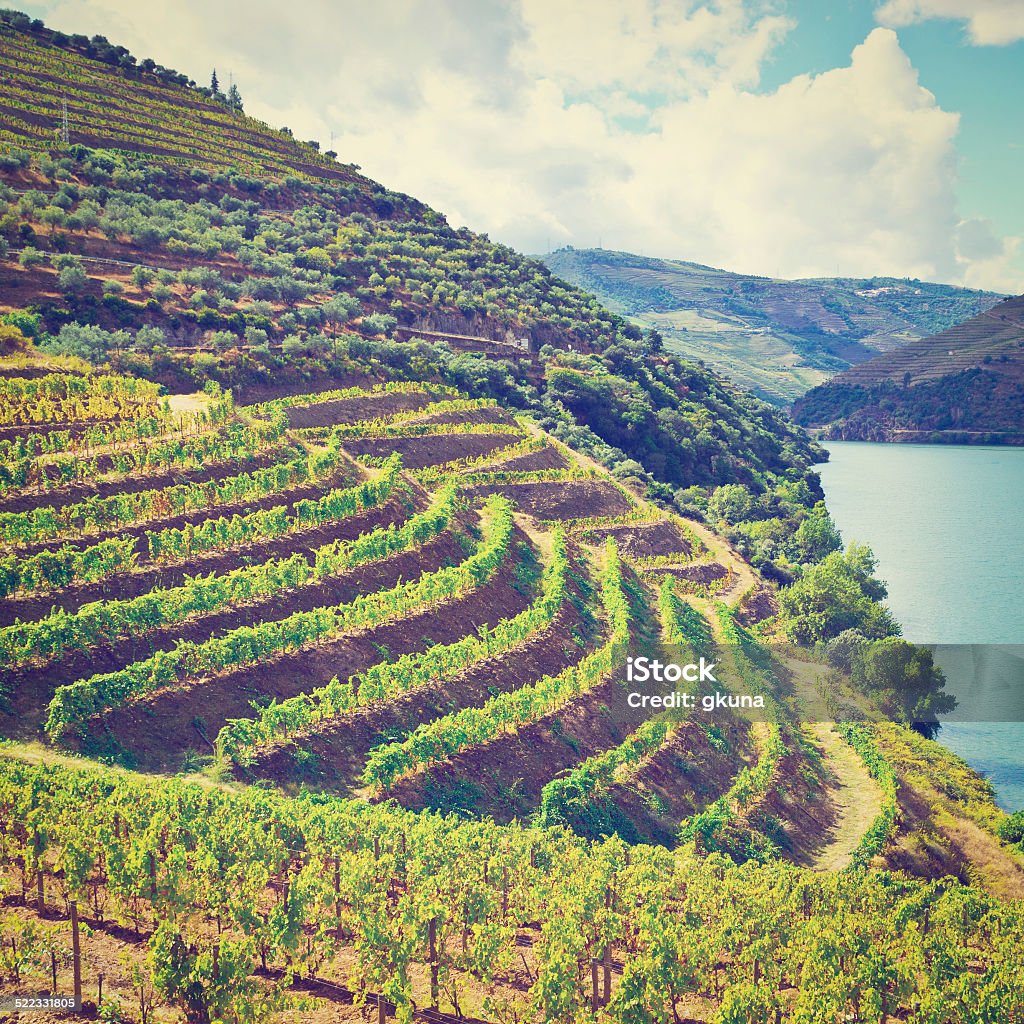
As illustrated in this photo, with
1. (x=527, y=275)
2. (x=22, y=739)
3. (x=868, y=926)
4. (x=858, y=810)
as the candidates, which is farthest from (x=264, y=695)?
(x=527, y=275)

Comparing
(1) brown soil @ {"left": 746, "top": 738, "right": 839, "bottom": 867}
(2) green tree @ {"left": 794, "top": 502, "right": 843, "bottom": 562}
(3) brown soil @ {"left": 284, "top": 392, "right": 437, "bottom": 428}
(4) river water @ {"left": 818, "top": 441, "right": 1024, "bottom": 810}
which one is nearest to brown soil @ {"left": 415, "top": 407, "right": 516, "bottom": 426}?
(3) brown soil @ {"left": 284, "top": 392, "right": 437, "bottom": 428}

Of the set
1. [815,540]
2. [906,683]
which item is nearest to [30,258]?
[906,683]

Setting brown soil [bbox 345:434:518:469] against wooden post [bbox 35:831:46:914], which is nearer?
wooden post [bbox 35:831:46:914]

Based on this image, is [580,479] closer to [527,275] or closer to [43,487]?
[43,487]

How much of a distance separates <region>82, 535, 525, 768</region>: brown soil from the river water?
31.6 meters

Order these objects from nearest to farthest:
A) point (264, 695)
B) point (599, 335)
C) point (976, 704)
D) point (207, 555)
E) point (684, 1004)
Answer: point (684, 1004), point (264, 695), point (207, 555), point (976, 704), point (599, 335)

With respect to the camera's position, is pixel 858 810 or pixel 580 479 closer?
pixel 858 810

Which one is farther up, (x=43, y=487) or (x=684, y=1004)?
(x=43, y=487)

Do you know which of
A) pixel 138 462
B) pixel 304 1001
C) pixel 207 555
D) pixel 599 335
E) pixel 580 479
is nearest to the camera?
pixel 304 1001

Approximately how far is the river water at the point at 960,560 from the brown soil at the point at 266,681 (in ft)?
104

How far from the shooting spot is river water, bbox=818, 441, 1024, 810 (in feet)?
203

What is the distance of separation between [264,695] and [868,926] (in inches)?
898

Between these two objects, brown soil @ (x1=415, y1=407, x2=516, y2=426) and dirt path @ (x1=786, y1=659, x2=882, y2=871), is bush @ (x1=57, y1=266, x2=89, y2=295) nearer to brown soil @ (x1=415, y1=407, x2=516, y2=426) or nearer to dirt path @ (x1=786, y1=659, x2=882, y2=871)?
brown soil @ (x1=415, y1=407, x2=516, y2=426)

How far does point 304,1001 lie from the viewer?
71.3 ft
